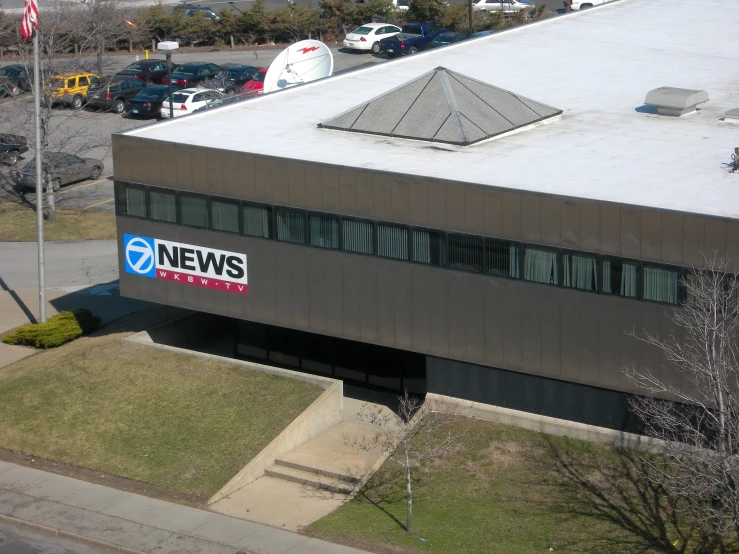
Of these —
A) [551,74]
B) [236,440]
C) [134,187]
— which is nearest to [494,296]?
[236,440]

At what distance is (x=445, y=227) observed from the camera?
959 inches

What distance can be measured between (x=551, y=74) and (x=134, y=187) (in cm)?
1436

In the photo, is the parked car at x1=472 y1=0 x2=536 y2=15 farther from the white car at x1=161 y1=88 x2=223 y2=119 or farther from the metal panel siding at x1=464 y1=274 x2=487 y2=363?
the metal panel siding at x1=464 y1=274 x2=487 y2=363

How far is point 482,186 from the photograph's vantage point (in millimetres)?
23562

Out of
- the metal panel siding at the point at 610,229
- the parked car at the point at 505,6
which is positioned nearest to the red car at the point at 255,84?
the parked car at the point at 505,6

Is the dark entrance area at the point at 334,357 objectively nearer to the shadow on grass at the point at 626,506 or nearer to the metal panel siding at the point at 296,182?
the metal panel siding at the point at 296,182

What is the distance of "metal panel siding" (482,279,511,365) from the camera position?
940 inches

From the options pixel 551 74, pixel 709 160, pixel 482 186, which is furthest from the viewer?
pixel 551 74

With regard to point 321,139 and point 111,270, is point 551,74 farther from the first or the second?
point 111,270

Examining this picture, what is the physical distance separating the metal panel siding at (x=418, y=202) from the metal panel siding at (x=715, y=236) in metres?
6.36

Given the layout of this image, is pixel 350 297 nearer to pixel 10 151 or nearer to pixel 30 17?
pixel 30 17

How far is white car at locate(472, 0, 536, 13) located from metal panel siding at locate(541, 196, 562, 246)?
50.5 meters

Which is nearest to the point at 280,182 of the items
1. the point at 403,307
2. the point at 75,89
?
the point at 403,307

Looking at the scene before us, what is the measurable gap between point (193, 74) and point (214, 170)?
1359 inches
